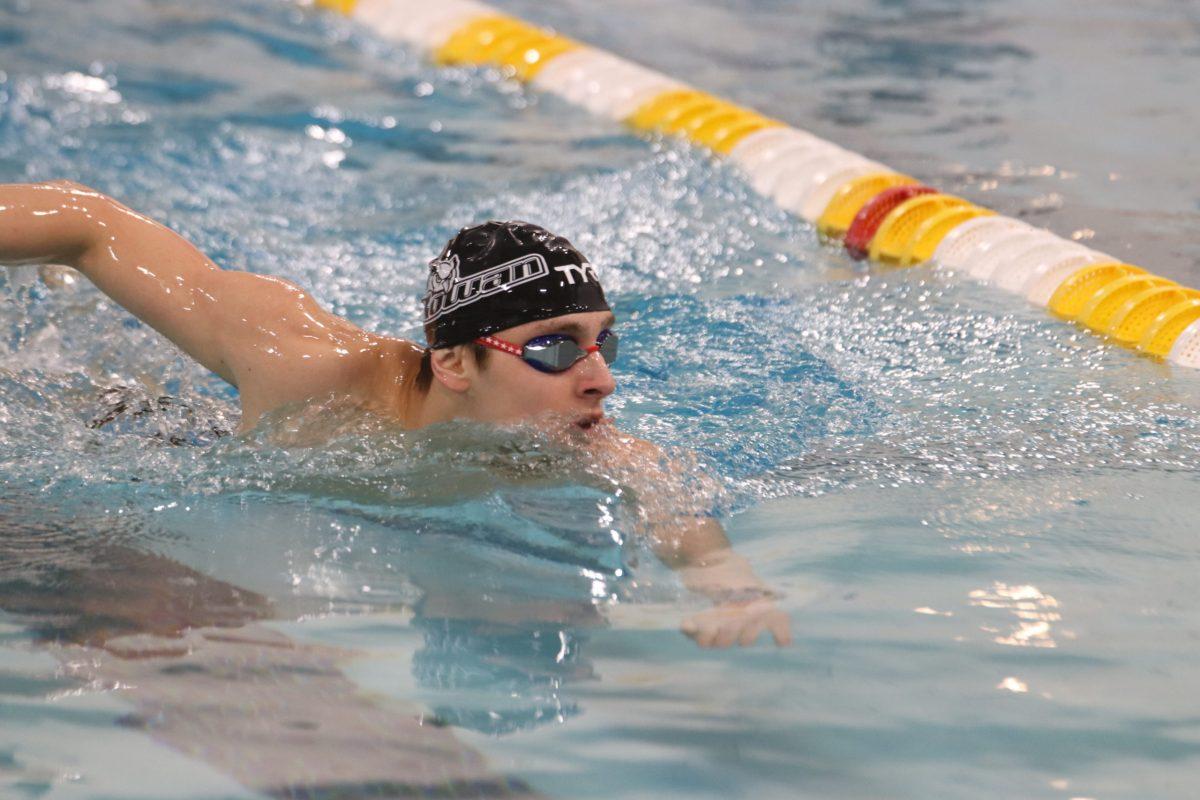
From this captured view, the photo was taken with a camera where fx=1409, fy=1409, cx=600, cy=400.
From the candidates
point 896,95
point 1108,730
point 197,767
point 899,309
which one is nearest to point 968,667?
point 1108,730

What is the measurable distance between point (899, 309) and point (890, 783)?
8.46 feet

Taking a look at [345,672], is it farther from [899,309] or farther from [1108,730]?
[899,309]

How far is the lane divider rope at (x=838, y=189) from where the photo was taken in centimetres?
416

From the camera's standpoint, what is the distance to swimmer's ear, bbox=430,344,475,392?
9.73 feet

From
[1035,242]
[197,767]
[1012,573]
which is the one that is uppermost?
[1035,242]

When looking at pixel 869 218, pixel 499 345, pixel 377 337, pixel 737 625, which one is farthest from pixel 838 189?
pixel 737 625

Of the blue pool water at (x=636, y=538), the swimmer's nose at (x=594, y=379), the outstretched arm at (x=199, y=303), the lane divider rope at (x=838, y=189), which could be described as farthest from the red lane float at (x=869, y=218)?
the outstretched arm at (x=199, y=303)

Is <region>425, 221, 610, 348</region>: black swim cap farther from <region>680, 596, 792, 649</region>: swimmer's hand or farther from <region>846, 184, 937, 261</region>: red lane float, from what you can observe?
<region>846, 184, 937, 261</region>: red lane float

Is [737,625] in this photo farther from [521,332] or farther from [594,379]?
[521,332]

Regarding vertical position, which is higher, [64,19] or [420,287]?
[64,19]

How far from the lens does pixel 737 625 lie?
2.32 m

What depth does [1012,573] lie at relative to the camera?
2.54m

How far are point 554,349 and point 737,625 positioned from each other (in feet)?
2.56

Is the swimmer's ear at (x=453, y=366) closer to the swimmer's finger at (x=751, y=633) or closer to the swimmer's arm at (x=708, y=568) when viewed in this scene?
the swimmer's arm at (x=708, y=568)
